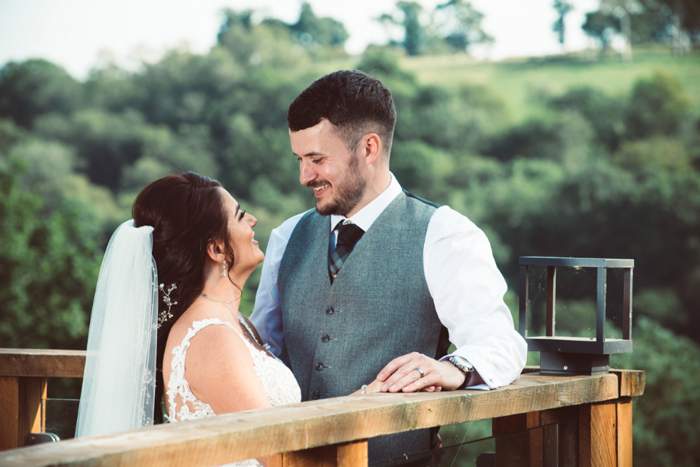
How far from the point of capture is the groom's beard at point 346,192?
2.12 metres

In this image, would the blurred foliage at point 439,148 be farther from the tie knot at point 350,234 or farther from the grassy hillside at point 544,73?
the tie knot at point 350,234

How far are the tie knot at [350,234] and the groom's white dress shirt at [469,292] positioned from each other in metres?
0.02

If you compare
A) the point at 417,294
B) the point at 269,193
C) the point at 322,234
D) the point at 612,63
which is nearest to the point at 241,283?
the point at 322,234

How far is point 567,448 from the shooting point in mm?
1793

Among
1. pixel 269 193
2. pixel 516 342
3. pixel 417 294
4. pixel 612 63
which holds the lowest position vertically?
pixel 516 342

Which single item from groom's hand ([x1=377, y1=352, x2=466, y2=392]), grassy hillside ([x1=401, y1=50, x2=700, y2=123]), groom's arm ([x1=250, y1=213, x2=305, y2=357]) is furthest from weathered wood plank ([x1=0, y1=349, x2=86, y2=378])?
grassy hillside ([x1=401, y1=50, x2=700, y2=123])

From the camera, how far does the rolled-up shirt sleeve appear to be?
5.52ft

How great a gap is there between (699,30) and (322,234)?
2831 centimetres

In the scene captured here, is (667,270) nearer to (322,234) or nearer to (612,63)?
(612,63)

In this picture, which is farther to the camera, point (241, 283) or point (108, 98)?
point (108, 98)

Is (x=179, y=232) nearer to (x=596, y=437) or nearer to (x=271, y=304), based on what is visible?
(x=271, y=304)

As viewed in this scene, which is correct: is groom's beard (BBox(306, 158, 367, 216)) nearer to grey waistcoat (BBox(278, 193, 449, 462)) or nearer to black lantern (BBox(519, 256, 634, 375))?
grey waistcoat (BBox(278, 193, 449, 462))

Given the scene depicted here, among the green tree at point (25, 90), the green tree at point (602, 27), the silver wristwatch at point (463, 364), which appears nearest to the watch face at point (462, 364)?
the silver wristwatch at point (463, 364)

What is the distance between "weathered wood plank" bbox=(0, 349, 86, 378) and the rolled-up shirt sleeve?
3.31ft
